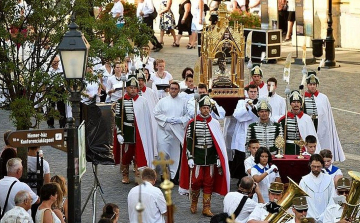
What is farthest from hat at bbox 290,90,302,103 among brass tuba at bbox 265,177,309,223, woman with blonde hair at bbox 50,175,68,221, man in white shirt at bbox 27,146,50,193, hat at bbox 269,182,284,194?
woman with blonde hair at bbox 50,175,68,221

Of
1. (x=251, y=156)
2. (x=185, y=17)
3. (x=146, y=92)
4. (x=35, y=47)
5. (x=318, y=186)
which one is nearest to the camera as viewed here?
(x=35, y=47)

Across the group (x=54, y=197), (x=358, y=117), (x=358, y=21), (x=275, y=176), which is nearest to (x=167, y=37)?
(x=358, y=21)

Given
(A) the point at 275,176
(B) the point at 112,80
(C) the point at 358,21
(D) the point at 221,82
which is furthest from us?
(C) the point at 358,21

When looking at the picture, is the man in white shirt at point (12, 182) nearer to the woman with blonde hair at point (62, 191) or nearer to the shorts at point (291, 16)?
the woman with blonde hair at point (62, 191)

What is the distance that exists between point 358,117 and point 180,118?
6.29m

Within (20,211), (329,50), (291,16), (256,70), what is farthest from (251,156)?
(291,16)

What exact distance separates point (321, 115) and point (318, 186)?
4.20m

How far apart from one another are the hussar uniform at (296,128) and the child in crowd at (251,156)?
121 cm

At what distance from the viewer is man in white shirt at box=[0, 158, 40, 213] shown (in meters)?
13.2

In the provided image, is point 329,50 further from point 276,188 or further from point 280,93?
point 276,188

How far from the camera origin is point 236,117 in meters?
18.5

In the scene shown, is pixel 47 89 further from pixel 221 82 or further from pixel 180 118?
pixel 221 82

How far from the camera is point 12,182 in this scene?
13.2 meters

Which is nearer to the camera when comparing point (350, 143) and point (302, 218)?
point (302, 218)
